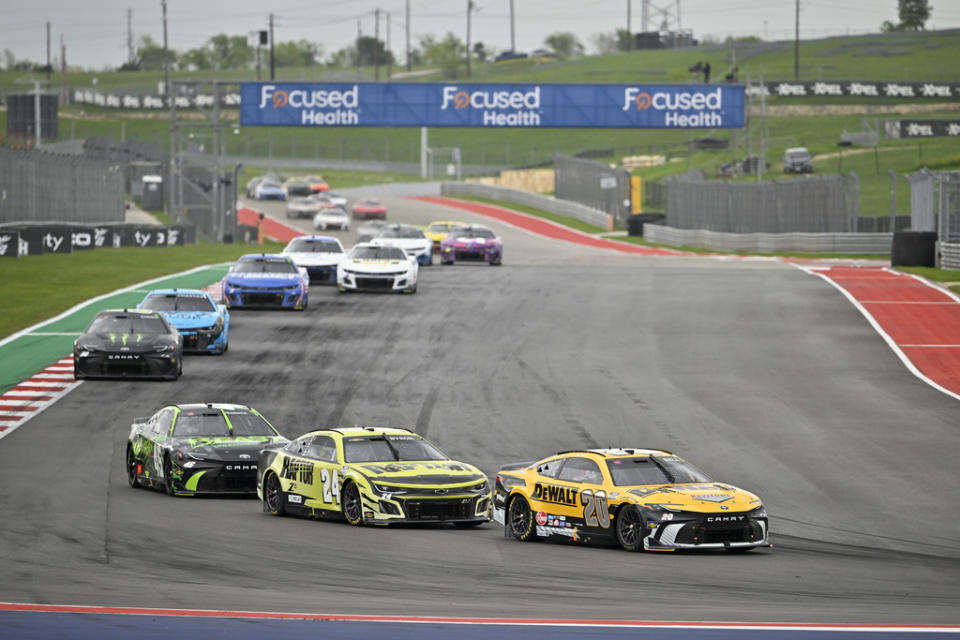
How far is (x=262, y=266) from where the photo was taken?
3634 cm

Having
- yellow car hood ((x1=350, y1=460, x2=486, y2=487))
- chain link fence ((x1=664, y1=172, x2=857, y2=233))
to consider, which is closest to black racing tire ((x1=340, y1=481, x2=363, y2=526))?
yellow car hood ((x1=350, y1=460, x2=486, y2=487))

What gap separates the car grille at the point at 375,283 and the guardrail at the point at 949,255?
19.3m

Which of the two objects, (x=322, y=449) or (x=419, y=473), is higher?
(x=322, y=449)

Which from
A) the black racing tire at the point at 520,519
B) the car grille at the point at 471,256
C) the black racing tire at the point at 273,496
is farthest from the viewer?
the car grille at the point at 471,256

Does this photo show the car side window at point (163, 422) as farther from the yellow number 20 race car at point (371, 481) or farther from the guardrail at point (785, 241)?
the guardrail at point (785, 241)

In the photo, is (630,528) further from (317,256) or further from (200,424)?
(317,256)

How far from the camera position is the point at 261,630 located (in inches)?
395

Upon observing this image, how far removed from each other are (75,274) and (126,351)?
1869 centimetres

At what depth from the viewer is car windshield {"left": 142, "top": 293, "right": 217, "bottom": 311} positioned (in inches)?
1174

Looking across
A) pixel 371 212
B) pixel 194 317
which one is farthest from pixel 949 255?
pixel 371 212

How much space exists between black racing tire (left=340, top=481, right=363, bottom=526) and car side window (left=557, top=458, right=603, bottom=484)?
222 cm

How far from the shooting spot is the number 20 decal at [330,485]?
16.1m

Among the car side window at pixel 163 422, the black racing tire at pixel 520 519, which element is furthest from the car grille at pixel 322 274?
the black racing tire at pixel 520 519

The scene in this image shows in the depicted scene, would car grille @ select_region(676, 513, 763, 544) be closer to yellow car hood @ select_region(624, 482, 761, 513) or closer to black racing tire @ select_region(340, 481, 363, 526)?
yellow car hood @ select_region(624, 482, 761, 513)
